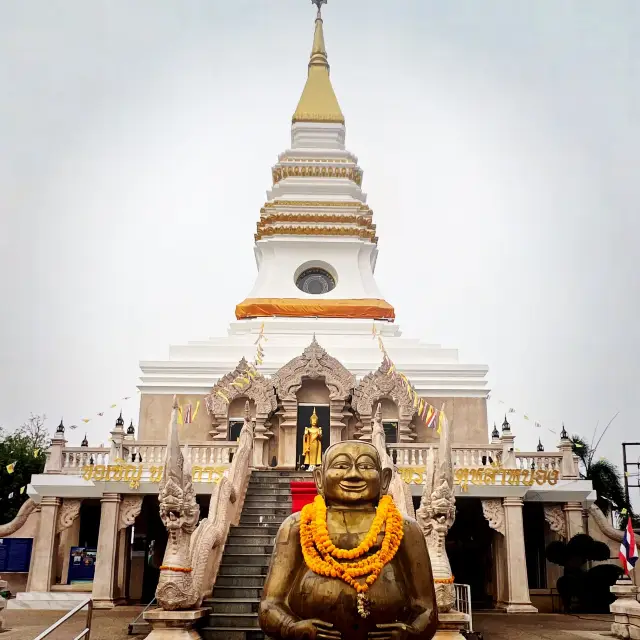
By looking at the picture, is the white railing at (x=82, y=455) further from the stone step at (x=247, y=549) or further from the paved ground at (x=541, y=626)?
the paved ground at (x=541, y=626)

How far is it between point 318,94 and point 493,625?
26.0m

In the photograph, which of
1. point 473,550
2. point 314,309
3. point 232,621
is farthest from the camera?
point 314,309

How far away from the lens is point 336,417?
21.8 m

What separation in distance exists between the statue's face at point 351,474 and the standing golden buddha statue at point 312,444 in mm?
15099

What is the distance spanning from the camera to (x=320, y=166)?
31391mm

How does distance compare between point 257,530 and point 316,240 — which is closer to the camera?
point 257,530

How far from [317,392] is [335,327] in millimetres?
4250

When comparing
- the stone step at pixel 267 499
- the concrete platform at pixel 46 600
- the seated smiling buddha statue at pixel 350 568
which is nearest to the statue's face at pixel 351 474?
the seated smiling buddha statue at pixel 350 568

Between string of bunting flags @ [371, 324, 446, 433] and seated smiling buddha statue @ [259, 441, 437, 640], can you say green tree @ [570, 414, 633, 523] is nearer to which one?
string of bunting flags @ [371, 324, 446, 433]

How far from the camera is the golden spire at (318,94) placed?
33531 millimetres

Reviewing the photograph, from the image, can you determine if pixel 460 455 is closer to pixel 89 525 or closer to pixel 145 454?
pixel 145 454

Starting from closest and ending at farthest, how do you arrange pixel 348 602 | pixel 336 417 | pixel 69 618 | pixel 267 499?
pixel 348 602 → pixel 69 618 → pixel 267 499 → pixel 336 417

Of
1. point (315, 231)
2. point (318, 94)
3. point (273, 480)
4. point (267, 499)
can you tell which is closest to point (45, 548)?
point (273, 480)

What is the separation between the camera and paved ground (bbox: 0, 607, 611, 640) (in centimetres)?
1256
